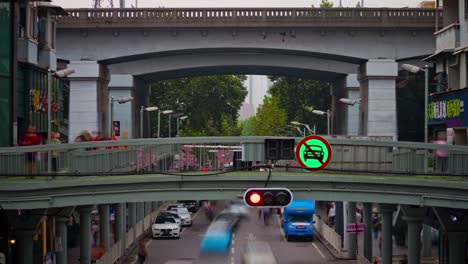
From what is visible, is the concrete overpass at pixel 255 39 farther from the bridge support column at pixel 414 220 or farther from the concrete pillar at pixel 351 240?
the bridge support column at pixel 414 220

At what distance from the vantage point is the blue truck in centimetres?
4997

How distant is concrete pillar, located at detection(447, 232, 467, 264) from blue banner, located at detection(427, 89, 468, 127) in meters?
8.26

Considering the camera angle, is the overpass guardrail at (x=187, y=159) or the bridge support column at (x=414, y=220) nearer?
the overpass guardrail at (x=187, y=159)

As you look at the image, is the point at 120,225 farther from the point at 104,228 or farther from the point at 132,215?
the point at 132,215

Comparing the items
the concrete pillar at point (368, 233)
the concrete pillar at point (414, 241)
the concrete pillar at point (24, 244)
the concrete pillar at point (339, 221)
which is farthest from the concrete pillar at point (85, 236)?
the concrete pillar at point (339, 221)

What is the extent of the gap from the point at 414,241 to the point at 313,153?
238 inches

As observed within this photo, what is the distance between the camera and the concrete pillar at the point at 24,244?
26.8 metres

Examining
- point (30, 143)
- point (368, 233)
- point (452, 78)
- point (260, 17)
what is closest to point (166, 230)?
Answer: point (260, 17)

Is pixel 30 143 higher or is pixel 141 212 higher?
pixel 30 143

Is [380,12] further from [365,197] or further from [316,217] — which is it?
[365,197]

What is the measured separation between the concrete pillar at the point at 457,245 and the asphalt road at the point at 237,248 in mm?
12891

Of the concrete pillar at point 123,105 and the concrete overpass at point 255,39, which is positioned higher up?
the concrete overpass at point 255,39

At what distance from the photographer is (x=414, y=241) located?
27.8m

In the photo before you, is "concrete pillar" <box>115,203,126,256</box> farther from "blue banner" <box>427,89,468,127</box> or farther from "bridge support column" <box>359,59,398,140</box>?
"bridge support column" <box>359,59,398,140</box>
